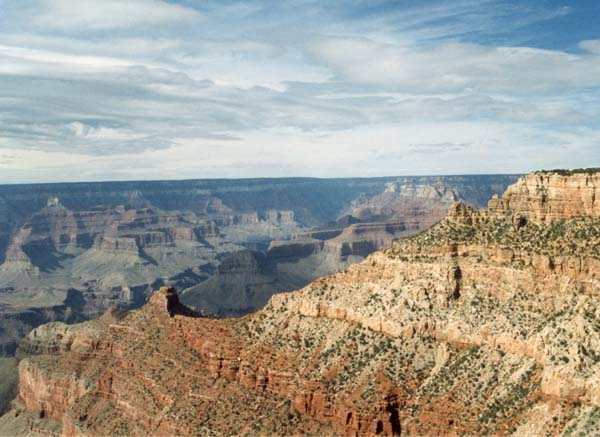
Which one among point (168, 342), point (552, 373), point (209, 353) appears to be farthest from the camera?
point (168, 342)

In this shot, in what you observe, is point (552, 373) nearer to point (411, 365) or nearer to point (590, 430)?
point (590, 430)

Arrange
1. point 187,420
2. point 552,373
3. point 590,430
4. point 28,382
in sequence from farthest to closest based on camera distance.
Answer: point 28,382 → point 187,420 → point 552,373 → point 590,430

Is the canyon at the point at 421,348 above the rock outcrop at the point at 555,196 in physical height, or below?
below

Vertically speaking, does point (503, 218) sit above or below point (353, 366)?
above

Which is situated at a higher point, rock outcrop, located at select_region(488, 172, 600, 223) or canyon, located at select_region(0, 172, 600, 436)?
rock outcrop, located at select_region(488, 172, 600, 223)

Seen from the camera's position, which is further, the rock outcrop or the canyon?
the rock outcrop

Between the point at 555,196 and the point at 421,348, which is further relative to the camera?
the point at 555,196

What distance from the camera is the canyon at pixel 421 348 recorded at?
70.4 meters

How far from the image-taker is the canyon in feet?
231

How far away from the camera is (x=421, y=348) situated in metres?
81.6

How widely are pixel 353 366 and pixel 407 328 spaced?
7644 millimetres

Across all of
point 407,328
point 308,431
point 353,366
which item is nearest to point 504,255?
point 407,328

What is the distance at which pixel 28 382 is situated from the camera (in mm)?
132750

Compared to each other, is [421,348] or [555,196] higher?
[555,196]
